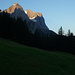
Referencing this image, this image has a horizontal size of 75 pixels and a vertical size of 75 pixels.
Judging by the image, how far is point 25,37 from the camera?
4884 cm

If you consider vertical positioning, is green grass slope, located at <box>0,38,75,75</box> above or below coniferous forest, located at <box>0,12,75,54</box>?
below

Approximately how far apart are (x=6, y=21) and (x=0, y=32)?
537 centimetres

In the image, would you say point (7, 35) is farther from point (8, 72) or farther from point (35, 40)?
point (8, 72)

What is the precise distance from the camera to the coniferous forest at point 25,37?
4481 centimetres

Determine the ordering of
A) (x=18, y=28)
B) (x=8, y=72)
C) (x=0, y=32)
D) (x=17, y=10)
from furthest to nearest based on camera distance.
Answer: (x=17, y=10) < (x=18, y=28) < (x=0, y=32) < (x=8, y=72)

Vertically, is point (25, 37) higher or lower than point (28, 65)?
higher

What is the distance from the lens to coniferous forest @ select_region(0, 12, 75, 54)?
4481 cm

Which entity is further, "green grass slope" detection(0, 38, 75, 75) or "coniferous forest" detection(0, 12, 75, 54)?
"coniferous forest" detection(0, 12, 75, 54)

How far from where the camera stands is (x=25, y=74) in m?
8.75

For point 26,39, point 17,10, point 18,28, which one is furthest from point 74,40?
point 17,10

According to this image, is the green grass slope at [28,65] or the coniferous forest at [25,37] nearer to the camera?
the green grass slope at [28,65]

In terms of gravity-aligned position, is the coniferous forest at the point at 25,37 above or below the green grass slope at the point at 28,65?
above

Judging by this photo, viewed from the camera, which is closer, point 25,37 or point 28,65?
point 28,65

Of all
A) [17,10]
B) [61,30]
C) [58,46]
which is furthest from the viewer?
[17,10]
